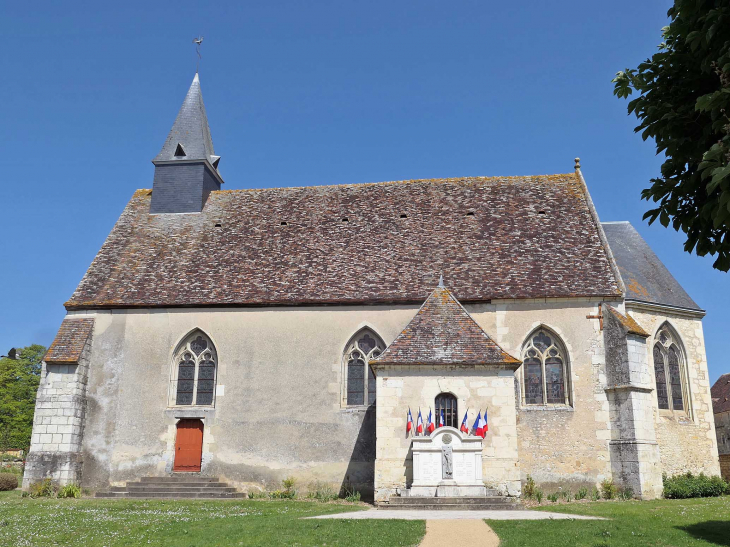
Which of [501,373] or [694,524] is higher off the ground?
[501,373]

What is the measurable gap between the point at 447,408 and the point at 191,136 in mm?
14251

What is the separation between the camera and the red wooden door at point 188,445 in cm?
1767

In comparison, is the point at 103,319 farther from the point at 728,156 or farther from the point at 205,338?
the point at 728,156

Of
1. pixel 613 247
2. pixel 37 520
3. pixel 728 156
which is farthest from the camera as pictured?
pixel 613 247

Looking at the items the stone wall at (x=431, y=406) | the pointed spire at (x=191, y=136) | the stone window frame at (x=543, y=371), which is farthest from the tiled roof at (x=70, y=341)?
the stone window frame at (x=543, y=371)

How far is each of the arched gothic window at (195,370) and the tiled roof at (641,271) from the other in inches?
468

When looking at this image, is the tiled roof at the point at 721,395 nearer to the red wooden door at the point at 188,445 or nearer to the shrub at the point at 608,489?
the shrub at the point at 608,489

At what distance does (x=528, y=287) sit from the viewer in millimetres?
17609

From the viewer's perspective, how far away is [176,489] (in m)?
16.9

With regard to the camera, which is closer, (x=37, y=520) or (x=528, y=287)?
(x=37, y=520)

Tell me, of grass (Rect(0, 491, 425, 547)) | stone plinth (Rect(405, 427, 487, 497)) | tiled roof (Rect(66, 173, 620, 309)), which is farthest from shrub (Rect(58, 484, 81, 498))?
stone plinth (Rect(405, 427, 487, 497))

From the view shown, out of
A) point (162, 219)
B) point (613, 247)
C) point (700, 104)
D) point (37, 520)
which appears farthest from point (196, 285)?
point (700, 104)

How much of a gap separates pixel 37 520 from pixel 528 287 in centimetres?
1260

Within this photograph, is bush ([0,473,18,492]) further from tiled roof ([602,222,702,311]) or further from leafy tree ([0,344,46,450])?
leafy tree ([0,344,46,450])
